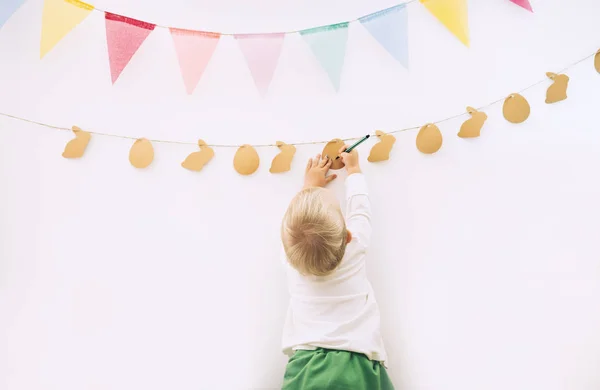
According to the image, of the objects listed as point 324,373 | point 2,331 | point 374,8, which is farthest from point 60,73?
point 324,373

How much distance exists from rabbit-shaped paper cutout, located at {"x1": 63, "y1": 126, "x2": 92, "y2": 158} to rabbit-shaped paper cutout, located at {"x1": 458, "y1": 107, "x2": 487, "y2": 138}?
1054 millimetres

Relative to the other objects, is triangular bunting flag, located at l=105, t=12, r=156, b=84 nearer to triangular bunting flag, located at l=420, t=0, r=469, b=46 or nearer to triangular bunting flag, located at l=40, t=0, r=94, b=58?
triangular bunting flag, located at l=40, t=0, r=94, b=58

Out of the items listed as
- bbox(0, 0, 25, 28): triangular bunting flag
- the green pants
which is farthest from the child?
Result: bbox(0, 0, 25, 28): triangular bunting flag

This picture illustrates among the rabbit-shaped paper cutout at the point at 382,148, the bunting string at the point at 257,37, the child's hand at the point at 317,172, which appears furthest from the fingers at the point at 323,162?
the bunting string at the point at 257,37

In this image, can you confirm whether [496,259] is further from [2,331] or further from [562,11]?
[2,331]

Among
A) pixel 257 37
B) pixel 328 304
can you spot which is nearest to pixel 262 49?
pixel 257 37

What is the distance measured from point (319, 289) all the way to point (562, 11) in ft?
3.23

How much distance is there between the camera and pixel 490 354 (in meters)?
0.97

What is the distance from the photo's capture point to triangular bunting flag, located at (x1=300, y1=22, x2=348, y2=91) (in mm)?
1216

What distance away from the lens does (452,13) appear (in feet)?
3.66

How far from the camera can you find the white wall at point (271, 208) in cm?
100

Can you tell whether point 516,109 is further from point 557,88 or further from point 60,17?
point 60,17

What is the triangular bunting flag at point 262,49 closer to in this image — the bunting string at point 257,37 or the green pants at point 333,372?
the bunting string at point 257,37

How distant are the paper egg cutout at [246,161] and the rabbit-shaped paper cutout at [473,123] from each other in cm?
59
